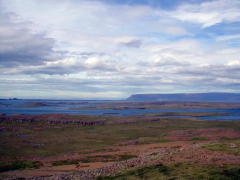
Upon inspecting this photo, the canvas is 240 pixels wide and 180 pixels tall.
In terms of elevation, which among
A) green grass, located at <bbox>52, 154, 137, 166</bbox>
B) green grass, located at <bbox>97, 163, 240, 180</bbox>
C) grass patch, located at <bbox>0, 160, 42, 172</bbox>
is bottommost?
grass patch, located at <bbox>0, 160, 42, 172</bbox>

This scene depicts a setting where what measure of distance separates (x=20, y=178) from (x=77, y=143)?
24.2 m

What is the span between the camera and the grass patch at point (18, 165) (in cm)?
3331

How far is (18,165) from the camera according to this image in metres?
34.8

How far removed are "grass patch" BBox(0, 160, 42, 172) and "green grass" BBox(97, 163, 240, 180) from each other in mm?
12398

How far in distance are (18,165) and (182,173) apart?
839 inches

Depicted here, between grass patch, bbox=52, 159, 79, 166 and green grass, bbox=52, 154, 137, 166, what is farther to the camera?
green grass, bbox=52, 154, 137, 166

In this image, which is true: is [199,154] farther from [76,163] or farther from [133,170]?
[76,163]

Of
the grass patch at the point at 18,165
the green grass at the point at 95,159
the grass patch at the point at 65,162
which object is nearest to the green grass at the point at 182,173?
the green grass at the point at 95,159

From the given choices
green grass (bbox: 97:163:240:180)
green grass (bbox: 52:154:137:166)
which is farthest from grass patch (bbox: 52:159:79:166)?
green grass (bbox: 97:163:240:180)

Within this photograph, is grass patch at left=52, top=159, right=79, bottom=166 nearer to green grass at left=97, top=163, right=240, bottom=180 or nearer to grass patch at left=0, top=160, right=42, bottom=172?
grass patch at left=0, top=160, right=42, bottom=172

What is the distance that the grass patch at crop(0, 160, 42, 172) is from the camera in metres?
33.3

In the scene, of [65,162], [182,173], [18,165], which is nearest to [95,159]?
[65,162]

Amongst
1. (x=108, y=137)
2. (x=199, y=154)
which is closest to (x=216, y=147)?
(x=199, y=154)

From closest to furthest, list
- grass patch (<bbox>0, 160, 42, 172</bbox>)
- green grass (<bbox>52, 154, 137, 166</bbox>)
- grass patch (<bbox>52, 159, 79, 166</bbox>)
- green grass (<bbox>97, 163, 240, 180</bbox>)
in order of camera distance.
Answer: green grass (<bbox>97, 163, 240, 180</bbox>) → grass patch (<bbox>0, 160, 42, 172</bbox>) → grass patch (<bbox>52, 159, 79, 166</bbox>) → green grass (<bbox>52, 154, 137, 166</bbox>)
